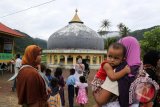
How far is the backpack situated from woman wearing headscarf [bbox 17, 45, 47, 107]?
1.49 metres

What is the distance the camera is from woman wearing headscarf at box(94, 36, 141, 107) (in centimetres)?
326

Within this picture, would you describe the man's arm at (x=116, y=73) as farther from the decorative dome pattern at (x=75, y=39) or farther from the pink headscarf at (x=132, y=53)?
the decorative dome pattern at (x=75, y=39)

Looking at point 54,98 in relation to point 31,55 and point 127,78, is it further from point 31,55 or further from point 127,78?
point 127,78

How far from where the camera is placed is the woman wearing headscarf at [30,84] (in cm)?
439

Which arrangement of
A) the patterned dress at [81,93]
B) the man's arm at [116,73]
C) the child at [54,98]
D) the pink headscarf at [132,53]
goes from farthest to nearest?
the patterned dress at [81,93] → the child at [54,98] → the pink headscarf at [132,53] → the man's arm at [116,73]

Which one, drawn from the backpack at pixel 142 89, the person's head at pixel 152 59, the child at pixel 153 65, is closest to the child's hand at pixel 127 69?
the backpack at pixel 142 89

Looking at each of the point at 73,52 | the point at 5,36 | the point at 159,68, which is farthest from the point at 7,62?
the point at 159,68

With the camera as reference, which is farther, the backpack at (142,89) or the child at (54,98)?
the child at (54,98)

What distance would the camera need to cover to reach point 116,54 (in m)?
3.29

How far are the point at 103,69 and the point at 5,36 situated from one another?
24.2 metres

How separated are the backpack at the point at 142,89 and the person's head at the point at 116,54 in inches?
11.0

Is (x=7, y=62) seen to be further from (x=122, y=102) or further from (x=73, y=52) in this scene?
(x=122, y=102)


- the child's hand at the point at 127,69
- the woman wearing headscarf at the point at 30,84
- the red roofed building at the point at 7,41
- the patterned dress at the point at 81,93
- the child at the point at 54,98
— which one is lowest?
the patterned dress at the point at 81,93

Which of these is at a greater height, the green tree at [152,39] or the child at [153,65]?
the green tree at [152,39]
